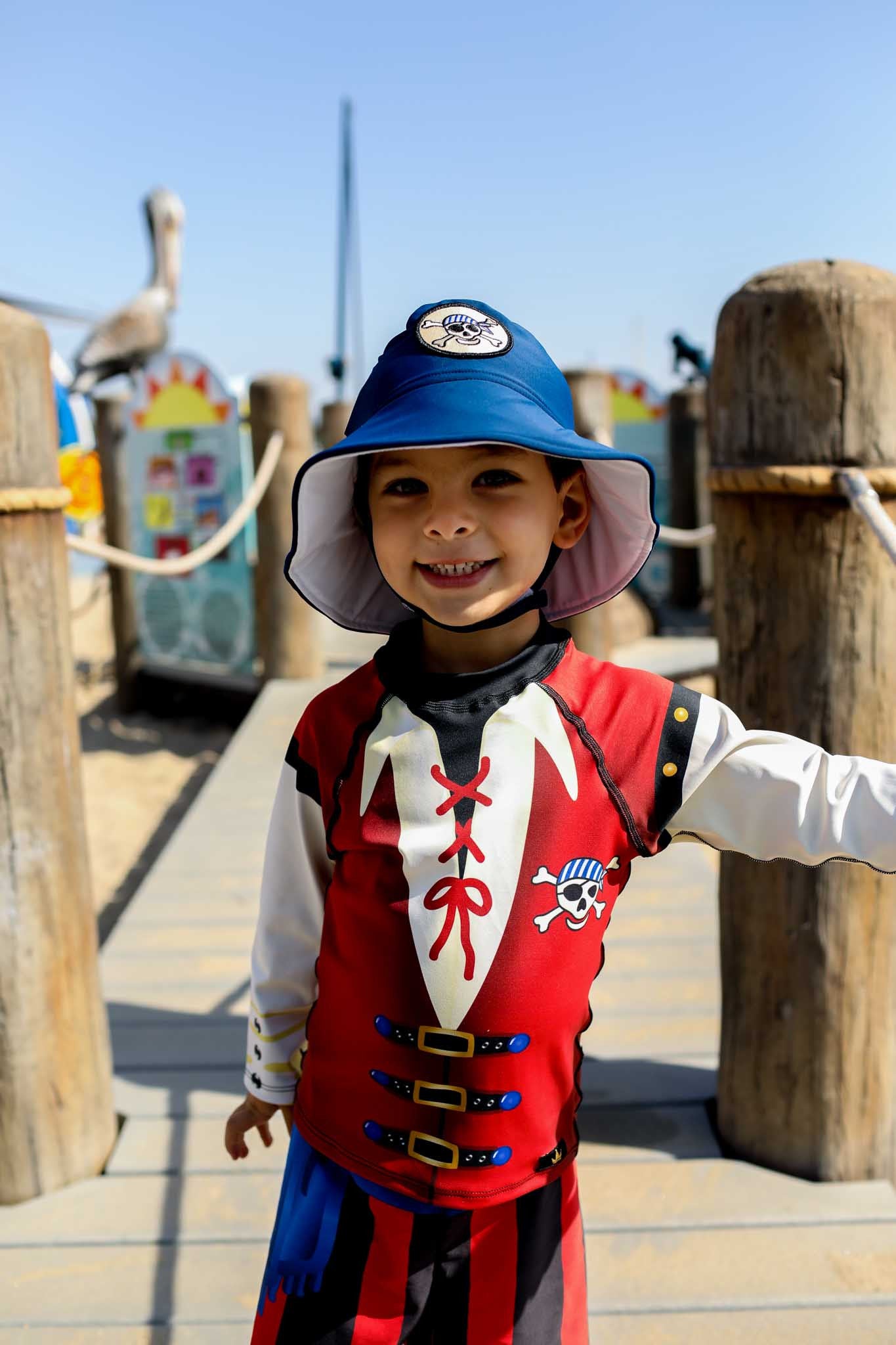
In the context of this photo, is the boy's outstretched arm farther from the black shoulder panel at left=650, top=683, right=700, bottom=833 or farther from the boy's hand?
the black shoulder panel at left=650, top=683, right=700, bottom=833

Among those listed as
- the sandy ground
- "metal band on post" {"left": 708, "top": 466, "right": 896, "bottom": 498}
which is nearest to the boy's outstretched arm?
"metal band on post" {"left": 708, "top": 466, "right": 896, "bottom": 498}

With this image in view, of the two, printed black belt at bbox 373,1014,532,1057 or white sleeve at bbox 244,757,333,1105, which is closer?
printed black belt at bbox 373,1014,532,1057

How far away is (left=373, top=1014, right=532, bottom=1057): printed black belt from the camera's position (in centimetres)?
120

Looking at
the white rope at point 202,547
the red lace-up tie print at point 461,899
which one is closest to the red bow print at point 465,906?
the red lace-up tie print at point 461,899

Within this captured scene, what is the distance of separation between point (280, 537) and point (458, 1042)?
5.15 m

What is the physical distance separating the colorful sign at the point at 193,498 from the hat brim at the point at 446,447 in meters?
5.60

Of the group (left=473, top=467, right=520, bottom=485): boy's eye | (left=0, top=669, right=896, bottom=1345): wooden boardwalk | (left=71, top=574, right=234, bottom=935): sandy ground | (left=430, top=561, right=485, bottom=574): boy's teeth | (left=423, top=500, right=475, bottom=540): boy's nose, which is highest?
(left=473, top=467, right=520, bottom=485): boy's eye

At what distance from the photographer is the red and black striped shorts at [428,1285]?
1229 millimetres

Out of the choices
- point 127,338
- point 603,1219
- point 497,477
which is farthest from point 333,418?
point 497,477

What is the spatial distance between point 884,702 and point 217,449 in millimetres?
5680

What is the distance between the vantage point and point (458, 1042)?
120 cm

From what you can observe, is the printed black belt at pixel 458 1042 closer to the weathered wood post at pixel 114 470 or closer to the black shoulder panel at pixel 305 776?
the black shoulder panel at pixel 305 776

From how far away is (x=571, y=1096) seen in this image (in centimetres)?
129

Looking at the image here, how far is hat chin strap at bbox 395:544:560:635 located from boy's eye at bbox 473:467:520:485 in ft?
0.37
